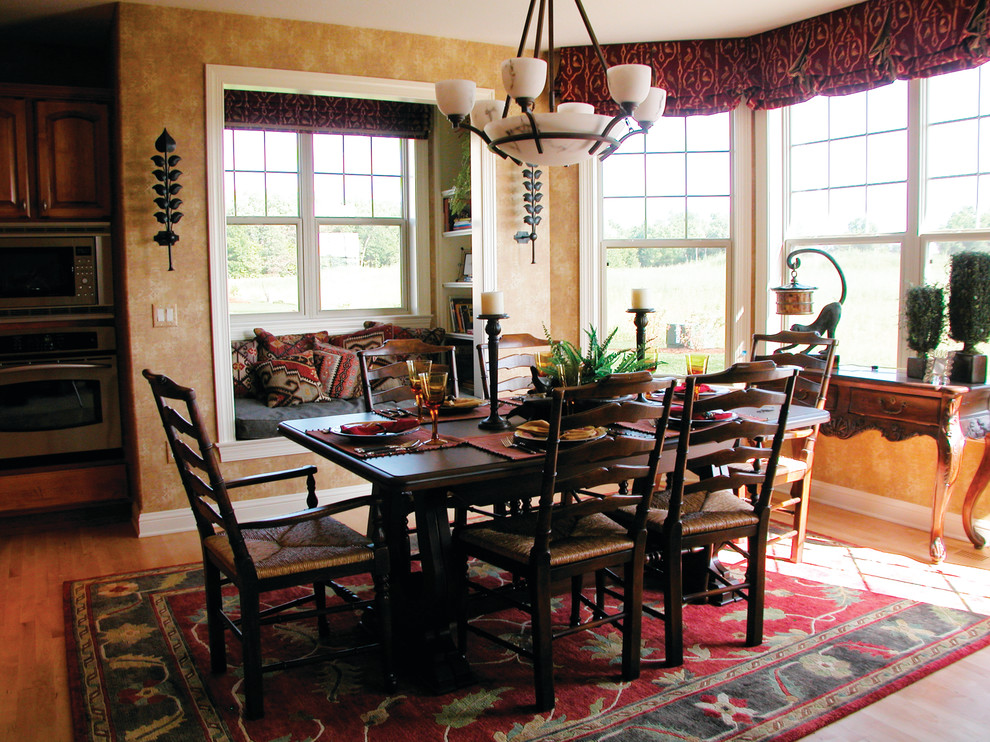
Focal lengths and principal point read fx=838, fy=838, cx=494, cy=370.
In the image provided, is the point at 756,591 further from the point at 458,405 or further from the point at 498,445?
the point at 458,405

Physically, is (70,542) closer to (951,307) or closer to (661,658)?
(661,658)

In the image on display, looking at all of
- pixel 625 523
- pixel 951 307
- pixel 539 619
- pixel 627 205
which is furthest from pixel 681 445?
pixel 627 205

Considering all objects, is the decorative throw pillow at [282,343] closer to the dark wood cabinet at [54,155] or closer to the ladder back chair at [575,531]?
the dark wood cabinet at [54,155]

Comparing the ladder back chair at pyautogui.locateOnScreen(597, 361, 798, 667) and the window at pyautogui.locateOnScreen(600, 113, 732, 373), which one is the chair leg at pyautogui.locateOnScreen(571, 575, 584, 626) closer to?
the ladder back chair at pyautogui.locateOnScreen(597, 361, 798, 667)

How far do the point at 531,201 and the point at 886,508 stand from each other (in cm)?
263

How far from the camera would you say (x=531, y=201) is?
5125 mm

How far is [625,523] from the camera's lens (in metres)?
2.70

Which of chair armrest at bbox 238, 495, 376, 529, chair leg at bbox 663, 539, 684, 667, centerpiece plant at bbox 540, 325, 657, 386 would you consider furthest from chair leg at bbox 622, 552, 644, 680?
chair armrest at bbox 238, 495, 376, 529

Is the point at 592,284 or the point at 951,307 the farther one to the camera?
the point at 592,284

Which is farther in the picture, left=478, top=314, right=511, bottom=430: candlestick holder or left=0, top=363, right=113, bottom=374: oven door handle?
left=0, top=363, right=113, bottom=374: oven door handle

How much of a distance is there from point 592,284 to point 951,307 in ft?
6.98

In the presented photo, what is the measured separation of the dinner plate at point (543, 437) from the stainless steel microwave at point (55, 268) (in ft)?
9.05

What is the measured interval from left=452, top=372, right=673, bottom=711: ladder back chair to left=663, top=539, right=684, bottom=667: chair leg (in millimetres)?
121

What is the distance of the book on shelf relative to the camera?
546cm
